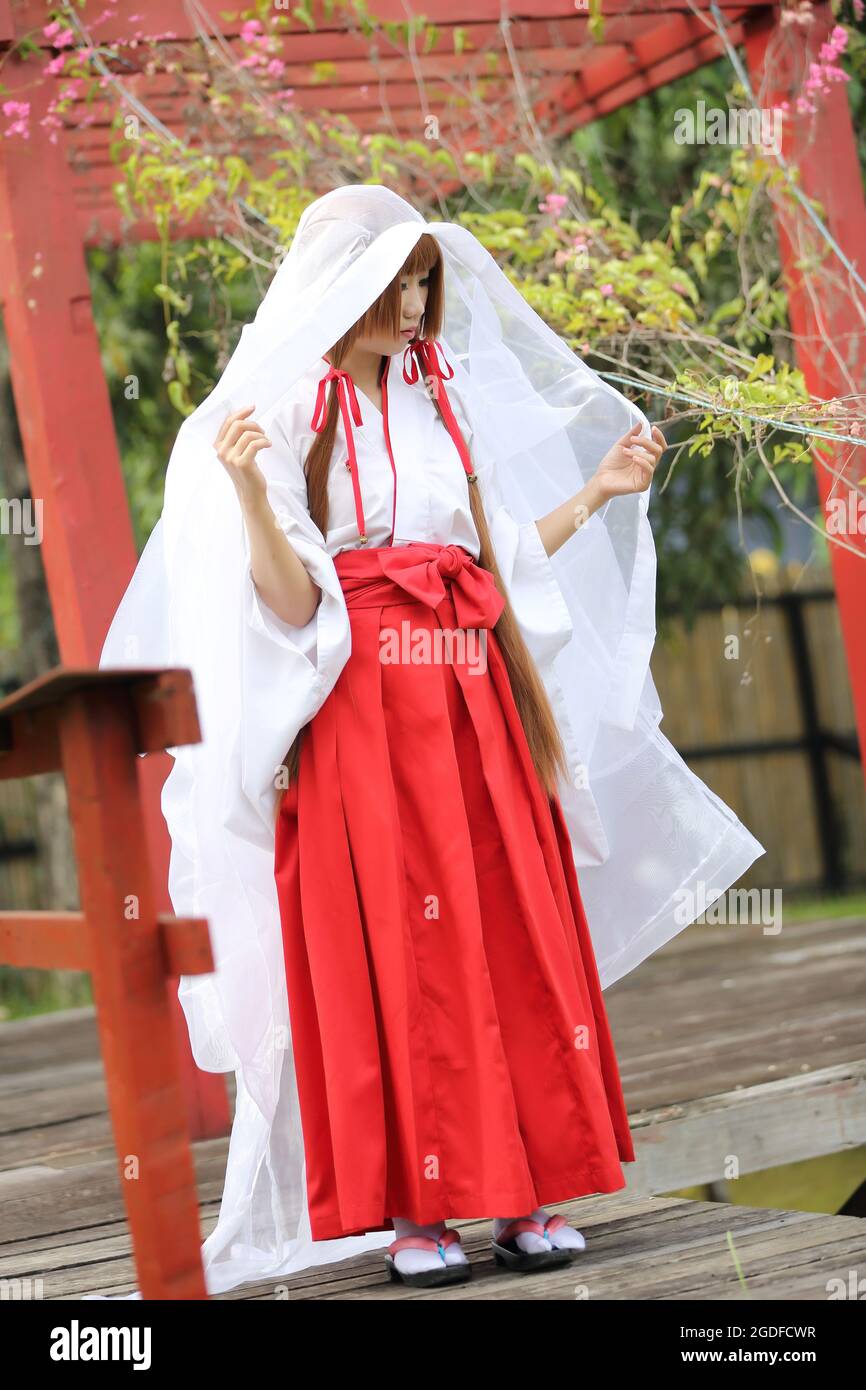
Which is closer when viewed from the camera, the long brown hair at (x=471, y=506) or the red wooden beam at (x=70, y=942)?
the red wooden beam at (x=70, y=942)

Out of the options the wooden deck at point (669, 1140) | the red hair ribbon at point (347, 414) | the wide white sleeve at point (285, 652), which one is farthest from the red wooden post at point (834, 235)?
the wide white sleeve at point (285, 652)

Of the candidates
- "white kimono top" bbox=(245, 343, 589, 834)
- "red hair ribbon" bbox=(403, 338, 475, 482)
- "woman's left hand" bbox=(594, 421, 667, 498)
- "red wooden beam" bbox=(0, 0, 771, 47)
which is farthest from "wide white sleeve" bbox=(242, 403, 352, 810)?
"red wooden beam" bbox=(0, 0, 771, 47)

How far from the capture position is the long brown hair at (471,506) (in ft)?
8.09

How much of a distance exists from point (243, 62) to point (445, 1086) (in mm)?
2570

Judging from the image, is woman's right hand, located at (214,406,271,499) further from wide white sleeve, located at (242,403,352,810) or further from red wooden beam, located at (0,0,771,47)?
red wooden beam, located at (0,0,771,47)

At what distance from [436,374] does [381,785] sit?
2.30 feet

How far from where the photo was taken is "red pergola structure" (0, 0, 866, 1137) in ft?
11.5

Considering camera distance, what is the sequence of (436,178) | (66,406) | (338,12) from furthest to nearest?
(436,178), (338,12), (66,406)

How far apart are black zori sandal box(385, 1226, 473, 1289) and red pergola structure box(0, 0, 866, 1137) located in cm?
119

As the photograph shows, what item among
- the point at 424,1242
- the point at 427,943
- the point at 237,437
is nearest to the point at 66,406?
the point at 237,437

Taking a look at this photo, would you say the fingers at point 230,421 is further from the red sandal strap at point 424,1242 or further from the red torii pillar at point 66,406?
the red torii pillar at point 66,406

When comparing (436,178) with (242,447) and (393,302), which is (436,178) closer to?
(393,302)

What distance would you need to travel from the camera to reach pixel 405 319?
246 cm
